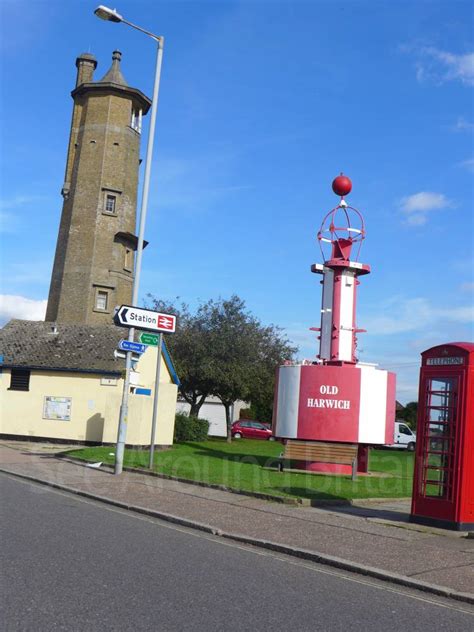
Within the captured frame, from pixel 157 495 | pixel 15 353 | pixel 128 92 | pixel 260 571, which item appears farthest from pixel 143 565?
pixel 128 92

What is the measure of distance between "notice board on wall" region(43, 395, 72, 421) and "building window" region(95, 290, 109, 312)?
1366cm

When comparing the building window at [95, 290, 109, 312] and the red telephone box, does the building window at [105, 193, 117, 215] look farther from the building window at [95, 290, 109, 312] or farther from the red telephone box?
the red telephone box

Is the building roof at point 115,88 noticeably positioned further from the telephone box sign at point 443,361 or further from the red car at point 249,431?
the telephone box sign at point 443,361

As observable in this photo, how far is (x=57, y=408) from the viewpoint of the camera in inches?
1188

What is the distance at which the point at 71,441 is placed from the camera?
29.8 meters

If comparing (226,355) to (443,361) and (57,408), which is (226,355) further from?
(443,361)

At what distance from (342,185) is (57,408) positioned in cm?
1611

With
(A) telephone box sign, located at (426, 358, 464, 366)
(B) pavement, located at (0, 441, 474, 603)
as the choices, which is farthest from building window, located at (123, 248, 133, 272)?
(A) telephone box sign, located at (426, 358, 464, 366)

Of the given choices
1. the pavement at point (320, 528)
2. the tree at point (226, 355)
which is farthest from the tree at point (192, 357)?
the pavement at point (320, 528)

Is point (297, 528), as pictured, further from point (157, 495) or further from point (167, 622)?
point (167, 622)

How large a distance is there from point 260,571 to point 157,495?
6.22 m

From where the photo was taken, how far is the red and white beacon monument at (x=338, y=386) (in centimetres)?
1959

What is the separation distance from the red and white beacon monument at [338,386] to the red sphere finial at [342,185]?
0.03 m

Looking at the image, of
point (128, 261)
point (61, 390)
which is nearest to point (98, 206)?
point (128, 261)
